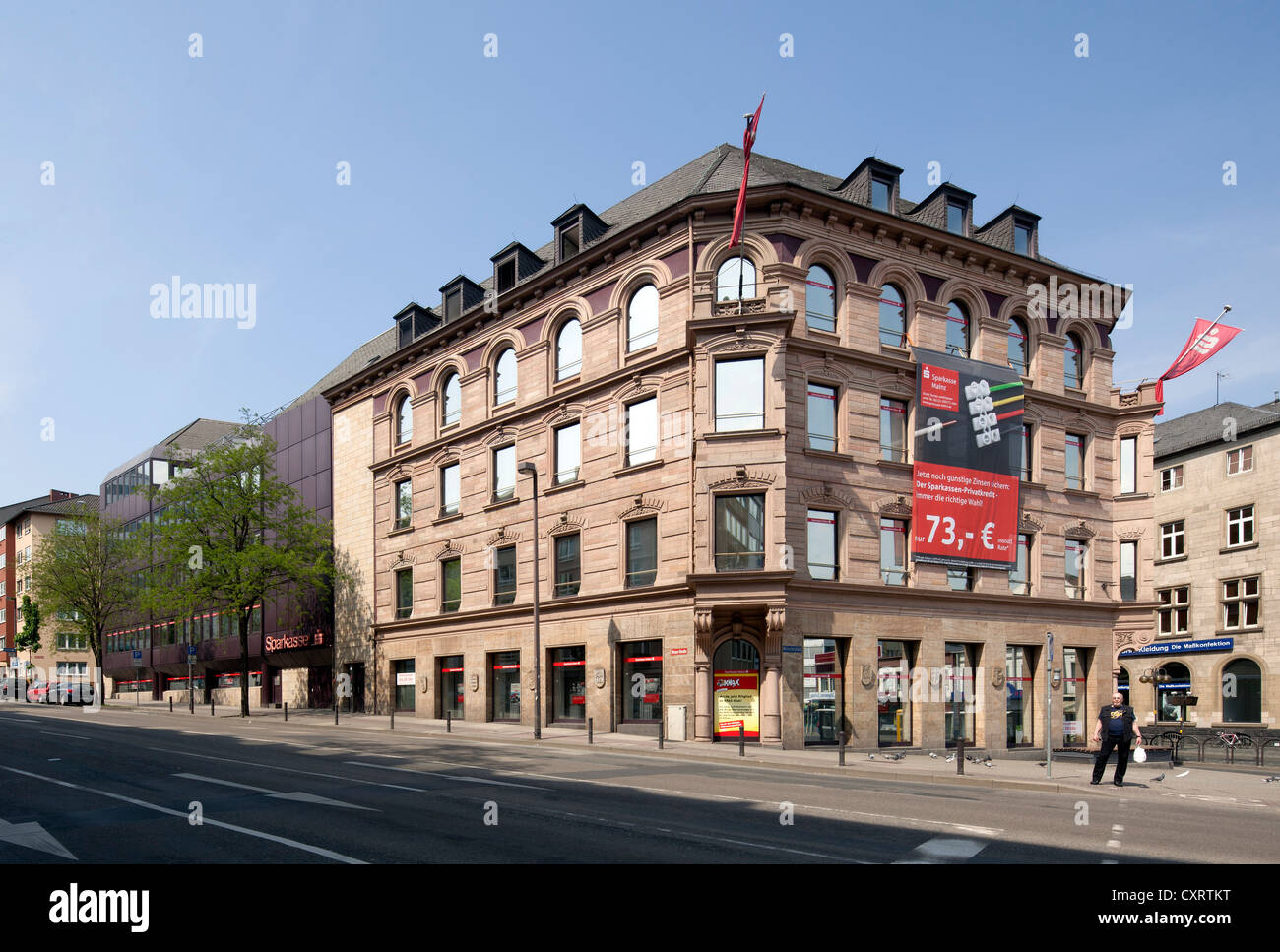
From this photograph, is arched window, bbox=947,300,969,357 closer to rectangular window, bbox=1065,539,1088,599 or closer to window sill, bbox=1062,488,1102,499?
window sill, bbox=1062,488,1102,499

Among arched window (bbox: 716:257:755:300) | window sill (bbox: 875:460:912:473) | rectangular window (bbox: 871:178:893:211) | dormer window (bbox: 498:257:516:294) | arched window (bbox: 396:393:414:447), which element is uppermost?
rectangular window (bbox: 871:178:893:211)

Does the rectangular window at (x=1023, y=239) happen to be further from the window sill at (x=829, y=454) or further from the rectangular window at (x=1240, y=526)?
the rectangular window at (x=1240, y=526)

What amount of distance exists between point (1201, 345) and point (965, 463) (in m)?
10.9

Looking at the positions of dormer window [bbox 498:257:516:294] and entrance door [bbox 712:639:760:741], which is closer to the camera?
entrance door [bbox 712:639:760:741]

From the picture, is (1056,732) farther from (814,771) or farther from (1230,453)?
(1230,453)

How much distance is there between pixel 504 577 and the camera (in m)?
38.0

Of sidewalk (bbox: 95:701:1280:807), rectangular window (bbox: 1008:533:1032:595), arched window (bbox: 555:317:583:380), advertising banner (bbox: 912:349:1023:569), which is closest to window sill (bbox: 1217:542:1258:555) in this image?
sidewalk (bbox: 95:701:1280:807)

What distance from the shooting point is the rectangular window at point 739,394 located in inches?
1171

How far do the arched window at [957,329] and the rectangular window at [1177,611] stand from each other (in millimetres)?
27934

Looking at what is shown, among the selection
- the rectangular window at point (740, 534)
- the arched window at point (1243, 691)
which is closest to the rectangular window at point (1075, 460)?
the rectangular window at point (740, 534)

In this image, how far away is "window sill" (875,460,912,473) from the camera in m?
31.9

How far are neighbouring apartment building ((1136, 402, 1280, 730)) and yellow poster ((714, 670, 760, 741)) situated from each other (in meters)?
28.8
